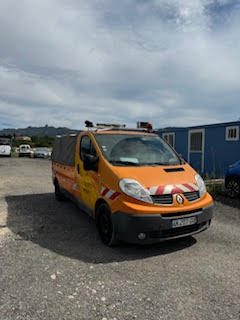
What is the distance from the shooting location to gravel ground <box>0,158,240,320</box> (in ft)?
10.1

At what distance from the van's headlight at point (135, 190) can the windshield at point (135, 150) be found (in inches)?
22.5

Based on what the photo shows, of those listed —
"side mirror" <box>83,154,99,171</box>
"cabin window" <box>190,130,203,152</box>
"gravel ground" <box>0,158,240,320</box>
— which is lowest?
"gravel ground" <box>0,158,240,320</box>

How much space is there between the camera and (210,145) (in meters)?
15.9

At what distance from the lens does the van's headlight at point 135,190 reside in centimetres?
437

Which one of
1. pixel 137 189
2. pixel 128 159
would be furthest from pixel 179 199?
pixel 128 159

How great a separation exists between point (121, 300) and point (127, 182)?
5.54 feet

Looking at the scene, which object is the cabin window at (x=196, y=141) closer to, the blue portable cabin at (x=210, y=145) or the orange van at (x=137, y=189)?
the blue portable cabin at (x=210, y=145)

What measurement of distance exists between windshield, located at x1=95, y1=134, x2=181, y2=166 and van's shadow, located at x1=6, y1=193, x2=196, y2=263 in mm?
1366

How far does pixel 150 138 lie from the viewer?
19.6 feet

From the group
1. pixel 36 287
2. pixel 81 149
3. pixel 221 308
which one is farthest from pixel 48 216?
pixel 221 308

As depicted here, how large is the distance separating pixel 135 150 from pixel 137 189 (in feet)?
4.05

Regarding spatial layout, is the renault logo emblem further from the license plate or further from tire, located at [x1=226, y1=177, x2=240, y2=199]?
tire, located at [x1=226, y1=177, x2=240, y2=199]

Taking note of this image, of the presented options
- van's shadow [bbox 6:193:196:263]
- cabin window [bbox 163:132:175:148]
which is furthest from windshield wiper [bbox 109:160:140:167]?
cabin window [bbox 163:132:175:148]

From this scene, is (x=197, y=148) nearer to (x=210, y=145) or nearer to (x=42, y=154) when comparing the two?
(x=210, y=145)
